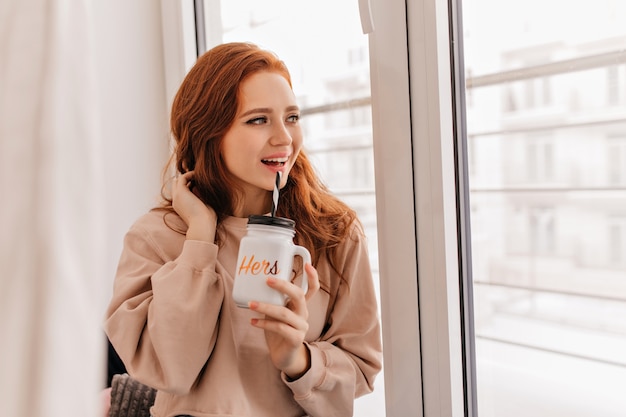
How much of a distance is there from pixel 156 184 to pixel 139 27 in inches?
15.2

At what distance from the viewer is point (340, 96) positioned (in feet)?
3.52

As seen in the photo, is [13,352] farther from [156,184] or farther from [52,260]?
[156,184]

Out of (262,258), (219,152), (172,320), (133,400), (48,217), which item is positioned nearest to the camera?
(48,217)

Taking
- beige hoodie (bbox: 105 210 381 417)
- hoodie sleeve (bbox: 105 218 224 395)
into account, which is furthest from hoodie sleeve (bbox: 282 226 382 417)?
hoodie sleeve (bbox: 105 218 224 395)

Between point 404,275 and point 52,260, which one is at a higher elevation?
point 52,260

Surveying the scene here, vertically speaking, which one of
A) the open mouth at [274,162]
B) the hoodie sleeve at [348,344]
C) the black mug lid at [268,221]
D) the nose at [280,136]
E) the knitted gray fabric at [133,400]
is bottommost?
the knitted gray fabric at [133,400]

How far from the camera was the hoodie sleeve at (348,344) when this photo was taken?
0.87m

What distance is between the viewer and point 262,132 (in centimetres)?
89

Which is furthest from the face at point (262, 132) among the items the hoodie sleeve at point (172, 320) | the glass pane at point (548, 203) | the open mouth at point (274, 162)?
the glass pane at point (548, 203)

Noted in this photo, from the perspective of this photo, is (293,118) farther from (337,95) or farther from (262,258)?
(262,258)

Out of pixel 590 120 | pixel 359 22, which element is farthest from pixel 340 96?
pixel 590 120

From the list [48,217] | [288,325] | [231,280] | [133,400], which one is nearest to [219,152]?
[231,280]

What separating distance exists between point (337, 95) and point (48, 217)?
3.06 feet

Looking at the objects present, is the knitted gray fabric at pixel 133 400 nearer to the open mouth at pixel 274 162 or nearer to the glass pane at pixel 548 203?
the open mouth at pixel 274 162
